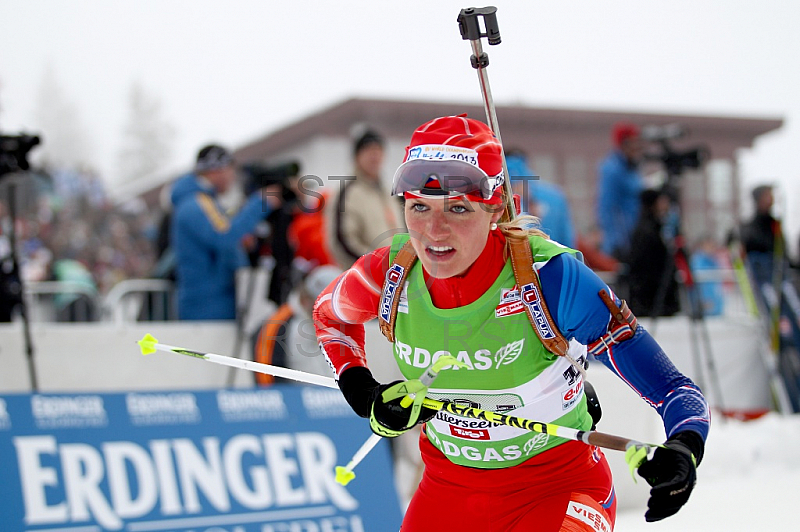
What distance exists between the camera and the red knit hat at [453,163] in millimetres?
2426

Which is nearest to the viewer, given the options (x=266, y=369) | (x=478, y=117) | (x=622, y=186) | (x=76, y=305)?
(x=266, y=369)

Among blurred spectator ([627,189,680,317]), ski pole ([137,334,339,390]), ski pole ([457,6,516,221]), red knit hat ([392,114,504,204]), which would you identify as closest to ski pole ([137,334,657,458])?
ski pole ([137,334,339,390])

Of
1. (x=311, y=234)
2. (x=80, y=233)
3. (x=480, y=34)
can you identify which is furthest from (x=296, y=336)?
(x=80, y=233)

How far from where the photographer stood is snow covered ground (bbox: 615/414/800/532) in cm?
509

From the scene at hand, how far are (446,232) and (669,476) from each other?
2.84 ft

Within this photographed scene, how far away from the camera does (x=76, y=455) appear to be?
13.8 ft

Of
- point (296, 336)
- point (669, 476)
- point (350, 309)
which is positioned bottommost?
point (296, 336)

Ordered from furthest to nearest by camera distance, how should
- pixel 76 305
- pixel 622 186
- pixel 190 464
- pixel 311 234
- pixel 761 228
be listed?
pixel 761 228 → pixel 622 186 → pixel 76 305 → pixel 311 234 → pixel 190 464

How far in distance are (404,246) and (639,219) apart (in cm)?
505

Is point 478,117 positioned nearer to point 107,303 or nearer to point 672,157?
point 672,157

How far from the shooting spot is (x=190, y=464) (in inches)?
173

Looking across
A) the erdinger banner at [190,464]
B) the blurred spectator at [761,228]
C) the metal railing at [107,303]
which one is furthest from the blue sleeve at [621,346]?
the blurred spectator at [761,228]

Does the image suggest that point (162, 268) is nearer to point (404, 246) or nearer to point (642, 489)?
point (642, 489)

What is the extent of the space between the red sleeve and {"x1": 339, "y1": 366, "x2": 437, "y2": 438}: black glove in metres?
0.12
